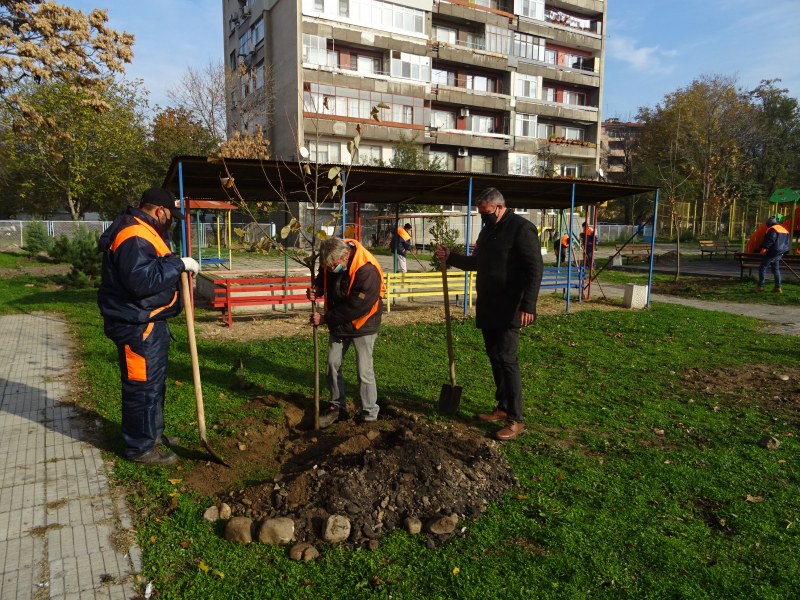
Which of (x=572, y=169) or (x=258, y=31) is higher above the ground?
(x=258, y=31)

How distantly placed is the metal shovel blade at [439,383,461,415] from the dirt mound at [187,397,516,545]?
0.77m

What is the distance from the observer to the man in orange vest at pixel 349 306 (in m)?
4.49

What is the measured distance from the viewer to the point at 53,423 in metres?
4.90

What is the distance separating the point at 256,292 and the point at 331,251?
20.8ft

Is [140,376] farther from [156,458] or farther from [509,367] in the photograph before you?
[509,367]

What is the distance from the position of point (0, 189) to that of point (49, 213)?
6607 mm

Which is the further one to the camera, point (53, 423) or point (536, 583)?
point (53, 423)

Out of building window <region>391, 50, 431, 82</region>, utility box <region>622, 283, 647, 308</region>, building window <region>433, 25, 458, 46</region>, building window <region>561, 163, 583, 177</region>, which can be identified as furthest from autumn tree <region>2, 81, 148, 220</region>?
building window <region>561, 163, 583, 177</region>

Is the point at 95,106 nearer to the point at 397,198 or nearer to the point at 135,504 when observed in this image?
the point at 397,198

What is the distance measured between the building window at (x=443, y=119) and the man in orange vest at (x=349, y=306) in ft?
115

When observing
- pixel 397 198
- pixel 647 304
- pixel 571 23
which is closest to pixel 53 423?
pixel 397 198

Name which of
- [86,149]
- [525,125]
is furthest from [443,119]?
[86,149]

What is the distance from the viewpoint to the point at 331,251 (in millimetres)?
4348

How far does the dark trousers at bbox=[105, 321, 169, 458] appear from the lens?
3.83 meters
